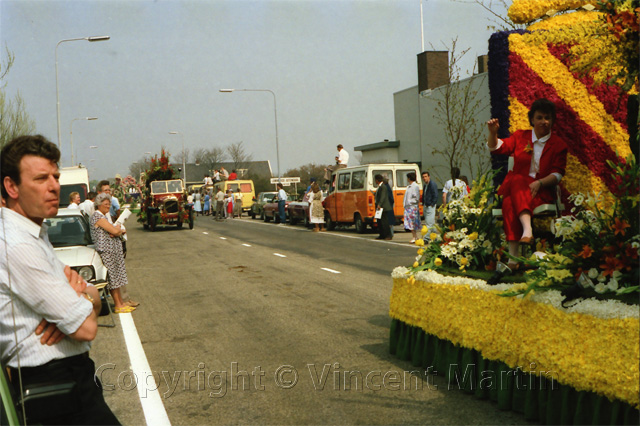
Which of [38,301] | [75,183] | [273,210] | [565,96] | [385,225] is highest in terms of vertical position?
[565,96]

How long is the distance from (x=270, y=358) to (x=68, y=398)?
440cm

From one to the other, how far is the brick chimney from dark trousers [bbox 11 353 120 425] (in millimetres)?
36045

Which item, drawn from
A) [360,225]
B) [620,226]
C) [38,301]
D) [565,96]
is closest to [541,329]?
[620,226]

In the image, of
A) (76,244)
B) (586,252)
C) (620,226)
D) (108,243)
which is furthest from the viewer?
(76,244)

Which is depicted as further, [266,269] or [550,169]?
[266,269]

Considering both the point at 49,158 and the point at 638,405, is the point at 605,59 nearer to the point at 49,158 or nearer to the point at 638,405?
the point at 638,405

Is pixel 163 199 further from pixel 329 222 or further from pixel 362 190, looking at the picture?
pixel 362 190

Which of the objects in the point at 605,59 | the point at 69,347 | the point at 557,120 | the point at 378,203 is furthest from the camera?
the point at 378,203

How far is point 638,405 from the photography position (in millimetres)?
3477

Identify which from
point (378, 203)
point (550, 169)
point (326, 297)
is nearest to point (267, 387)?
point (550, 169)

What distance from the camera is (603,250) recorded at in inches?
157

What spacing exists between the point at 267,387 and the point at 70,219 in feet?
21.2

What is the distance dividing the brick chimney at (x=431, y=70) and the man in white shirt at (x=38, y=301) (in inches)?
1418

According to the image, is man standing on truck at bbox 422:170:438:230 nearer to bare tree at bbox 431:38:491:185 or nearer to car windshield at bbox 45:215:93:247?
bare tree at bbox 431:38:491:185
